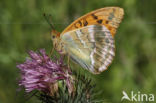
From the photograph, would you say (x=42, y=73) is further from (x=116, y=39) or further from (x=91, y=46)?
(x=116, y=39)

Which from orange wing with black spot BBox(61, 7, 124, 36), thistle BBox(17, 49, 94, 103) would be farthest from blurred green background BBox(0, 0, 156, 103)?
orange wing with black spot BBox(61, 7, 124, 36)

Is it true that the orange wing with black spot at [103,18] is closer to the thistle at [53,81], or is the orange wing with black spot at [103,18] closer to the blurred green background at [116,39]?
the thistle at [53,81]

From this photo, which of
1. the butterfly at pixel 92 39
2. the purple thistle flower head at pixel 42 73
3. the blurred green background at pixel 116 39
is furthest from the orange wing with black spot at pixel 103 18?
the blurred green background at pixel 116 39

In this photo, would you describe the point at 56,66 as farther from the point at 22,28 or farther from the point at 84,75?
the point at 22,28

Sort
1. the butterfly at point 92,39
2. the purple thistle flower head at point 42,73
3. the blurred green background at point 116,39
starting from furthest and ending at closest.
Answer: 1. the blurred green background at point 116,39
2. the butterfly at point 92,39
3. the purple thistle flower head at point 42,73

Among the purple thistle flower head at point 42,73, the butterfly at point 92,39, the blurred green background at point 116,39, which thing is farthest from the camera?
the blurred green background at point 116,39

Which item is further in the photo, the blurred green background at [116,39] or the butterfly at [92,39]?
the blurred green background at [116,39]
